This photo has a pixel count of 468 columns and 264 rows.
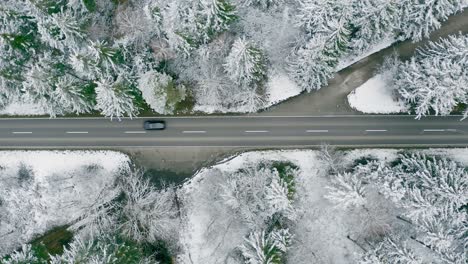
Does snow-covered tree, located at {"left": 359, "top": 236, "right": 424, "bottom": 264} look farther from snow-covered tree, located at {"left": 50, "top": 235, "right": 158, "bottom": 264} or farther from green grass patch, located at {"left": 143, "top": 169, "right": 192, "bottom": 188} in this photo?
snow-covered tree, located at {"left": 50, "top": 235, "right": 158, "bottom": 264}

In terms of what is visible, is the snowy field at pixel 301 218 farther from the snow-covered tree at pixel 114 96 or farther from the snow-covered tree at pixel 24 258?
the snow-covered tree at pixel 24 258

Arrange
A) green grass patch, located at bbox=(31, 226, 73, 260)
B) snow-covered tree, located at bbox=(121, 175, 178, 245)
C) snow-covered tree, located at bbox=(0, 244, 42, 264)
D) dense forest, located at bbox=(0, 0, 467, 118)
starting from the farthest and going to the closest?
green grass patch, located at bbox=(31, 226, 73, 260) → snow-covered tree, located at bbox=(121, 175, 178, 245) → snow-covered tree, located at bbox=(0, 244, 42, 264) → dense forest, located at bbox=(0, 0, 467, 118)

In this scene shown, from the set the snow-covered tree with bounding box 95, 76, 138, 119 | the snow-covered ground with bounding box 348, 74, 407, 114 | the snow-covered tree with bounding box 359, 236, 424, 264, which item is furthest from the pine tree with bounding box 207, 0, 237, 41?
the snow-covered tree with bounding box 359, 236, 424, 264

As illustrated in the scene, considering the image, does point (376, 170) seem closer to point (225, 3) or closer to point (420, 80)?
point (420, 80)

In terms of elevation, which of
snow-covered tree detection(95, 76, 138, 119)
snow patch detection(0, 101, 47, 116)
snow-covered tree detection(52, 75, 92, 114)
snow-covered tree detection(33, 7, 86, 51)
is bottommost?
snow-covered tree detection(95, 76, 138, 119)

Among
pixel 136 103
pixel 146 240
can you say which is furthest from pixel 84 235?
pixel 136 103

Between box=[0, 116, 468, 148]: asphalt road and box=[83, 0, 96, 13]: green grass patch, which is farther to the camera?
box=[0, 116, 468, 148]: asphalt road

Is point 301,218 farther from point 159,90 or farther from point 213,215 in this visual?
point 159,90

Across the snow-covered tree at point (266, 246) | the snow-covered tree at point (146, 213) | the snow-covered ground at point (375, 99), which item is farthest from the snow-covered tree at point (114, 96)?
the snow-covered ground at point (375, 99)
